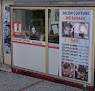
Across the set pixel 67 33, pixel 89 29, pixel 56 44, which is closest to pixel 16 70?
pixel 56 44

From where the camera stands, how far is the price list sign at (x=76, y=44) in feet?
18.4

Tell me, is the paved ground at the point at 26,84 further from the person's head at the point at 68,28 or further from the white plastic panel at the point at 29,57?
the person's head at the point at 68,28

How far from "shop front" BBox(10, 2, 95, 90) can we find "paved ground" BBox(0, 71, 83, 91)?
19 centimetres

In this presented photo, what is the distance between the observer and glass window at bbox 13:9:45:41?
660cm

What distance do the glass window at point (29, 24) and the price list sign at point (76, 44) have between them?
756mm

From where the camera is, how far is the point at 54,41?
20.7 feet

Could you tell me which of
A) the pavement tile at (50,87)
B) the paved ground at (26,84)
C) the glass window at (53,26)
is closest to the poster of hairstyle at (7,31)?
the paved ground at (26,84)

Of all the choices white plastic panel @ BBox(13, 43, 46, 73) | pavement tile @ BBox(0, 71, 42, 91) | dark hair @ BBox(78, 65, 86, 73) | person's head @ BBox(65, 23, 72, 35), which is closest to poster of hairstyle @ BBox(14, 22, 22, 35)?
white plastic panel @ BBox(13, 43, 46, 73)

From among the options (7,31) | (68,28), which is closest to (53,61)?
(68,28)

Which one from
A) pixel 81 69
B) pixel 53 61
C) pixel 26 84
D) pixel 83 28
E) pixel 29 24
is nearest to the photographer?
pixel 83 28

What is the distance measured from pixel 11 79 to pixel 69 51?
6.60ft

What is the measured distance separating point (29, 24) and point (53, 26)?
977mm

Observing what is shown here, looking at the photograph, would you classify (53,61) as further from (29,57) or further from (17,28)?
(17,28)

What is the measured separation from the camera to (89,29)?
557 cm
